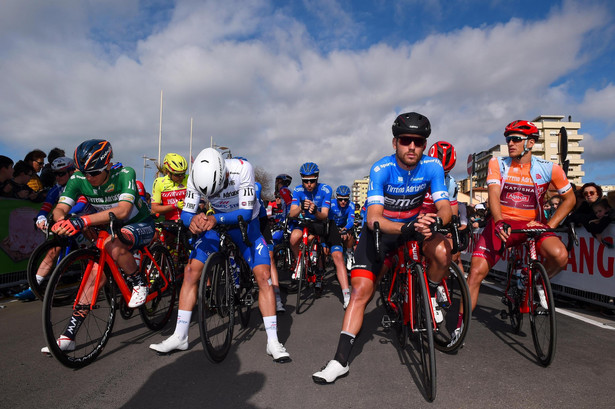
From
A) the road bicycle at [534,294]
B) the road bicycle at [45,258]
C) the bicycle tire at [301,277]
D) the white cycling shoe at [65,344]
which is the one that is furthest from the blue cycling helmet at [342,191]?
the white cycling shoe at [65,344]

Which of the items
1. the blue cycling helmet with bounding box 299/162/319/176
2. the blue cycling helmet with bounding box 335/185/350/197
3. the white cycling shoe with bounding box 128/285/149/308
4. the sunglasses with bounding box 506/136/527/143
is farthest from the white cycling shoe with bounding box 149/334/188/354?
the blue cycling helmet with bounding box 335/185/350/197

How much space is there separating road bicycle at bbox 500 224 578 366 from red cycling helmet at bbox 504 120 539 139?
44.1 inches

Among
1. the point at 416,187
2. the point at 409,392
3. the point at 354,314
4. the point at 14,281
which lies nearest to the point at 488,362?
the point at 409,392

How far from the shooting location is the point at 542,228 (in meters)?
3.66

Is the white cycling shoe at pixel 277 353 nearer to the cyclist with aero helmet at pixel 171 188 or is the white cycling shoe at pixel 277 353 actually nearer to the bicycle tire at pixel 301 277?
the bicycle tire at pixel 301 277

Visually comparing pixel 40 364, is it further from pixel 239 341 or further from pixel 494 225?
pixel 494 225

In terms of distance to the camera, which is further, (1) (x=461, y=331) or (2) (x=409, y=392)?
(1) (x=461, y=331)

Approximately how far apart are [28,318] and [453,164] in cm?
635

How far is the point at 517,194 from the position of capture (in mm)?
4207

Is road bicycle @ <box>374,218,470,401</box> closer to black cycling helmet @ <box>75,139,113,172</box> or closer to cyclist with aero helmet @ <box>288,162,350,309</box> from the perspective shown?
cyclist with aero helmet @ <box>288,162,350,309</box>

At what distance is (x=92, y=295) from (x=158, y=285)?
1.11 m

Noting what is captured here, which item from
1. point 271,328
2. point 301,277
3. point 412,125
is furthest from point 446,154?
point 271,328

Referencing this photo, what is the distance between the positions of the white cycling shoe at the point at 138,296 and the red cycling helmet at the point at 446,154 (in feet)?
13.8

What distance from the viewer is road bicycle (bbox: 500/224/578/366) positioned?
3.28 meters
